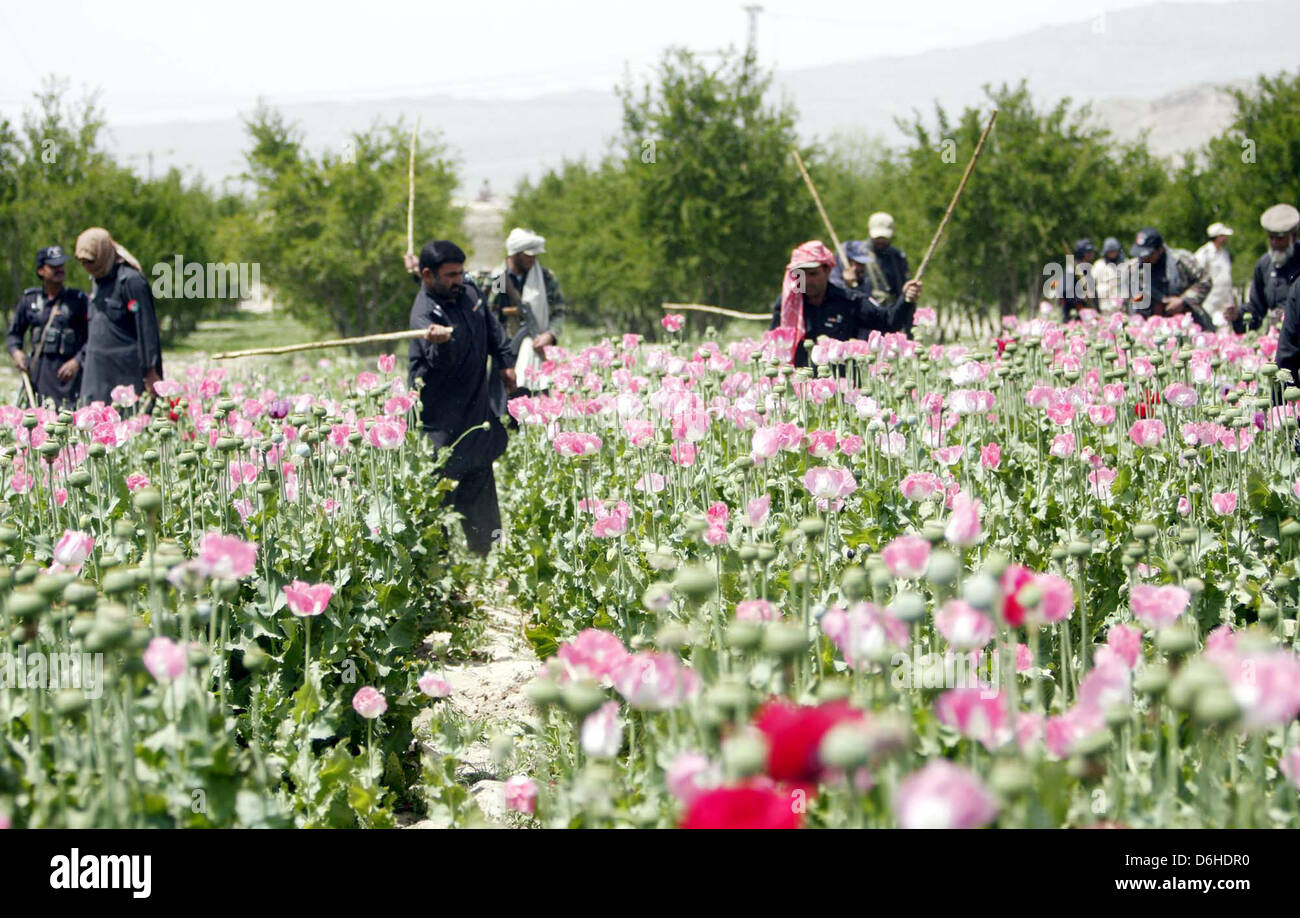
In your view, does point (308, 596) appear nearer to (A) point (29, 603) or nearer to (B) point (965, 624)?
(A) point (29, 603)

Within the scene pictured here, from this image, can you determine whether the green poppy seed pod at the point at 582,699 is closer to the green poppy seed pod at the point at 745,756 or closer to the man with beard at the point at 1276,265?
the green poppy seed pod at the point at 745,756

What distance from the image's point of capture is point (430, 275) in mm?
7102

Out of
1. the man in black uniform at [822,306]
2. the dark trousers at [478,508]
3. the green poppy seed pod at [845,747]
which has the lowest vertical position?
the dark trousers at [478,508]

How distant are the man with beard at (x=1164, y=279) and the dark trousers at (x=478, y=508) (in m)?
6.57

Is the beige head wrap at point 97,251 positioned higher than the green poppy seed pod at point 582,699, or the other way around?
the beige head wrap at point 97,251

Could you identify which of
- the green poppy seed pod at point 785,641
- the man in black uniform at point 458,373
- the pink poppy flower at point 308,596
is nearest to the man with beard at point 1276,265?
the man in black uniform at point 458,373

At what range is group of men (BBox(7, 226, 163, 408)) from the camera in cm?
817

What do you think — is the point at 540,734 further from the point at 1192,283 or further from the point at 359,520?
the point at 1192,283

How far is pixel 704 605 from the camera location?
4.04 meters

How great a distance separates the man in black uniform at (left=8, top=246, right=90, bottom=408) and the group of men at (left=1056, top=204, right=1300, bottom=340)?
7.40 meters

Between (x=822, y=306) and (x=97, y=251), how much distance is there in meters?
4.36

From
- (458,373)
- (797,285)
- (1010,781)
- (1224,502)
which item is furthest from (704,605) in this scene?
(797,285)

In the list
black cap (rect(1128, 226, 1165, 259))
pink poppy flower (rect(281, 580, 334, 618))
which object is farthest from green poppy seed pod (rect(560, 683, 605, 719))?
black cap (rect(1128, 226, 1165, 259))

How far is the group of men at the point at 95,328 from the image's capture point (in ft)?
26.8
